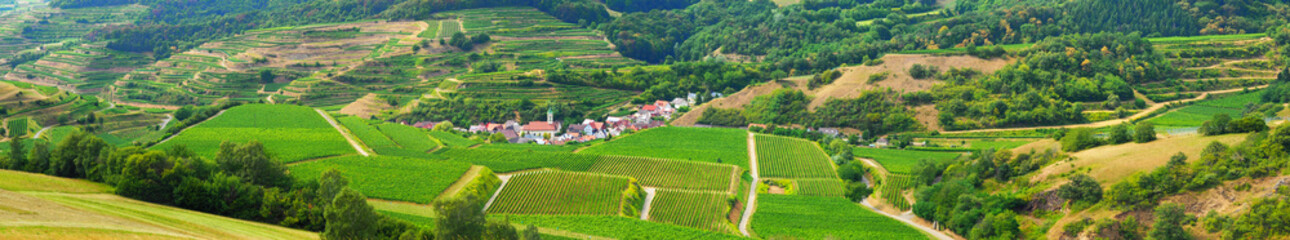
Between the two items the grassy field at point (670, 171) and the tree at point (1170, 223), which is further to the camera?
the grassy field at point (670, 171)

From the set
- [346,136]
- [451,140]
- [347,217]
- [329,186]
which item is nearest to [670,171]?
[451,140]

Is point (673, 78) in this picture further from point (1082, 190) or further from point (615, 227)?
point (1082, 190)

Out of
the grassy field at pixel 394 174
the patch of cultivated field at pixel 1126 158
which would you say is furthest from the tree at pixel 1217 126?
the grassy field at pixel 394 174

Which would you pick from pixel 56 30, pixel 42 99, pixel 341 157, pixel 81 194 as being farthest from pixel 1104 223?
pixel 56 30

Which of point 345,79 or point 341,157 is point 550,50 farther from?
point 341,157

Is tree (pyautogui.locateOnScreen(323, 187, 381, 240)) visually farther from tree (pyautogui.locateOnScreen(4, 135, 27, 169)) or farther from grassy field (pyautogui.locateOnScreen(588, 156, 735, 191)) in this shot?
grassy field (pyautogui.locateOnScreen(588, 156, 735, 191))

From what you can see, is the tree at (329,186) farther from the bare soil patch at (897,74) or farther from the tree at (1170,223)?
the bare soil patch at (897,74)

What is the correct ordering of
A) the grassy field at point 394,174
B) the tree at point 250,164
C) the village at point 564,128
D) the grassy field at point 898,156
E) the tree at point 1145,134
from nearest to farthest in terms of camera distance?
the tree at point 250,164 → the grassy field at point 394,174 → the tree at point 1145,134 → the grassy field at point 898,156 → the village at point 564,128
